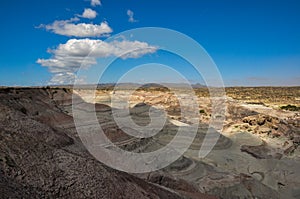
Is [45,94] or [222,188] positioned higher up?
[45,94]

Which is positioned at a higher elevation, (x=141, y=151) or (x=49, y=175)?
(x=49, y=175)

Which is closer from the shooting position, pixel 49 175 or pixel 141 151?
pixel 49 175

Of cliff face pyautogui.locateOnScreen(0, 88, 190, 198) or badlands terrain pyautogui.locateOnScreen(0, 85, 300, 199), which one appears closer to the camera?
cliff face pyautogui.locateOnScreen(0, 88, 190, 198)

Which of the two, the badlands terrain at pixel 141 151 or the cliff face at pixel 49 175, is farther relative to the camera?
the badlands terrain at pixel 141 151

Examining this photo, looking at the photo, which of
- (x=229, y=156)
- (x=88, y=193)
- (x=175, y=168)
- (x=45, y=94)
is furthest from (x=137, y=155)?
(x=45, y=94)

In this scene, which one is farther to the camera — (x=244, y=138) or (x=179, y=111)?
(x=179, y=111)

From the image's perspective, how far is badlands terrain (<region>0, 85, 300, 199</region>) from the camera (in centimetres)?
684

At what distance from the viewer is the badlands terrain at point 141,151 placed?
22.5 ft

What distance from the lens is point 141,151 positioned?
64.4ft

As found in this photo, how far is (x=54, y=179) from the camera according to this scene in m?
6.77

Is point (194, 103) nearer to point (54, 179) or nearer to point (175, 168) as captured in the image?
A: point (175, 168)

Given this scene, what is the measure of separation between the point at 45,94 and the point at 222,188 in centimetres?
2747

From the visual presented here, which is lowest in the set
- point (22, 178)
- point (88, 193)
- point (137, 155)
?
point (137, 155)

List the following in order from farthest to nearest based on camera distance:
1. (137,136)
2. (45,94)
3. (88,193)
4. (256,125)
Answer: (45,94), (256,125), (137,136), (88,193)
